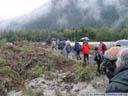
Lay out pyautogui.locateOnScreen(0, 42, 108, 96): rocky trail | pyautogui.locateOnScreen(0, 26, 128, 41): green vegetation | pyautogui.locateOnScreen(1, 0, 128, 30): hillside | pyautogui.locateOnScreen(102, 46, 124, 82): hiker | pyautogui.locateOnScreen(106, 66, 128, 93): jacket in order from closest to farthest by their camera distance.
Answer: pyautogui.locateOnScreen(106, 66, 128, 93): jacket
pyautogui.locateOnScreen(102, 46, 124, 82): hiker
pyautogui.locateOnScreen(0, 42, 108, 96): rocky trail
pyautogui.locateOnScreen(0, 26, 128, 41): green vegetation
pyautogui.locateOnScreen(1, 0, 128, 30): hillside

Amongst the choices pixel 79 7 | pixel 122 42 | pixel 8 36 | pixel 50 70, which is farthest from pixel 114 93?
pixel 79 7

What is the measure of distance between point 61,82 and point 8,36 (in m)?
63.2

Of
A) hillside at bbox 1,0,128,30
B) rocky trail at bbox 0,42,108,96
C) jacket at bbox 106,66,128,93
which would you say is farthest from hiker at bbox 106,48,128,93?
hillside at bbox 1,0,128,30

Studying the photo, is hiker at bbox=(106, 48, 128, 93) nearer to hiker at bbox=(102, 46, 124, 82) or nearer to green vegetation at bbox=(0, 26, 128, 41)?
hiker at bbox=(102, 46, 124, 82)

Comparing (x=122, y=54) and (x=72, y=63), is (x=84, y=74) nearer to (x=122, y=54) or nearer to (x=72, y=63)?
(x=72, y=63)

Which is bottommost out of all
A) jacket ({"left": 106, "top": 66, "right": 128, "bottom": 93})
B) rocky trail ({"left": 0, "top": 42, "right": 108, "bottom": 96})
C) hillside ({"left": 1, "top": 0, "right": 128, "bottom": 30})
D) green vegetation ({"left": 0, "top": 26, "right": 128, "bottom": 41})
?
rocky trail ({"left": 0, "top": 42, "right": 108, "bottom": 96})

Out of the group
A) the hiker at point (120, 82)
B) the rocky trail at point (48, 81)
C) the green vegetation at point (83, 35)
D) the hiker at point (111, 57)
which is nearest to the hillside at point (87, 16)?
the green vegetation at point (83, 35)

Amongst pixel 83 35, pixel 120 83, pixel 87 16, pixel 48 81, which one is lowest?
pixel 48 81

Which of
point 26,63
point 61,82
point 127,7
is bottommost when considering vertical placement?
point 61,82

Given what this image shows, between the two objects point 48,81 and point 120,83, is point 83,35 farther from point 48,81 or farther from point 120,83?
point 120,83

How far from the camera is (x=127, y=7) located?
163000 millimetres

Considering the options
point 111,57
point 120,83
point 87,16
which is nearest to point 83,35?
point 111,57

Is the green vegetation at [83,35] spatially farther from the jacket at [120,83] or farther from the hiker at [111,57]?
the jacket at [120,83]

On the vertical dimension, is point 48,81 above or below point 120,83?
below
